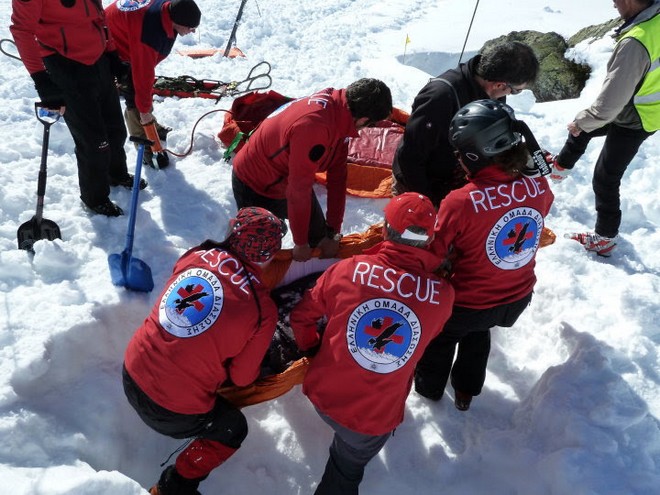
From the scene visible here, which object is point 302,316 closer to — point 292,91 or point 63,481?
point 63,481

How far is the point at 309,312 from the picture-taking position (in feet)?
8.20

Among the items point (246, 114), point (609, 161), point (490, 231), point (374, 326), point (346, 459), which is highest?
point (490, 231)

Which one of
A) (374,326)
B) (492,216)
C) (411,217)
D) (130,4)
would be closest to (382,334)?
(374,326)

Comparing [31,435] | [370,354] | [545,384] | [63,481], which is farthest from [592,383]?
[31,435]

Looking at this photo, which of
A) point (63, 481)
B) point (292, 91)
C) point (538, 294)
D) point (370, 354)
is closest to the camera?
point (63, 481)

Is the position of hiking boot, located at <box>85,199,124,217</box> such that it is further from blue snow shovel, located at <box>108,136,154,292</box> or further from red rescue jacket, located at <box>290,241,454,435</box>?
red rescue jacket, located at <box>290,241,454,435</box>

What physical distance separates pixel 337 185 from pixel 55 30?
83.7 inches

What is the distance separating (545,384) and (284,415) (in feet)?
5.06

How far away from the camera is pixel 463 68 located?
3.10m

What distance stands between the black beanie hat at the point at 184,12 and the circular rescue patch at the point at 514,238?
2766 mm

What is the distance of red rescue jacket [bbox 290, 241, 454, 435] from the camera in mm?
2312

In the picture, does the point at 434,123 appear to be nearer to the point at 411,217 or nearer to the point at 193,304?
the point at 411,217

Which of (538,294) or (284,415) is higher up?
(538,294)

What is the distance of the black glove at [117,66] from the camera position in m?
4.19
